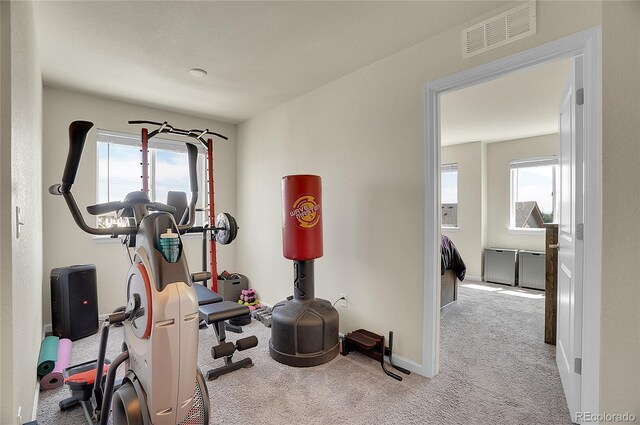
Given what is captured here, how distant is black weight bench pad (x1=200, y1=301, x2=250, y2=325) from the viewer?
233cm

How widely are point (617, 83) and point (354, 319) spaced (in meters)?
2.39

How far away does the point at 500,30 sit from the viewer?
6.23ft

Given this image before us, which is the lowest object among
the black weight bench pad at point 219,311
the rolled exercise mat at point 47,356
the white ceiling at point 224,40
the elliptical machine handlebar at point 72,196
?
the rolled exercise mat at point 47,356

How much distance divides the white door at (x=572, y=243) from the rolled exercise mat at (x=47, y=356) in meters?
3.45

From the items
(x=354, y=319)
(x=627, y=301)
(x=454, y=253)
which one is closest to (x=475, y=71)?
(x=627, y=301)

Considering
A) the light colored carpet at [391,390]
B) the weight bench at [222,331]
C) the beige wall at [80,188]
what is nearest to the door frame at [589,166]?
the light colored carpet at [391,390]

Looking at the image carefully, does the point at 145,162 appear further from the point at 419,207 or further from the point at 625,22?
the point at 625,22

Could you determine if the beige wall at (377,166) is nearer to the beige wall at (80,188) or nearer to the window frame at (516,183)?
the beige wall at (80,188)

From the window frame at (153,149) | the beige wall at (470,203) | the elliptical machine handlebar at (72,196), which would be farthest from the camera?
the beige wall at (470,203)

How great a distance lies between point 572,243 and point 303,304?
74.9 inches

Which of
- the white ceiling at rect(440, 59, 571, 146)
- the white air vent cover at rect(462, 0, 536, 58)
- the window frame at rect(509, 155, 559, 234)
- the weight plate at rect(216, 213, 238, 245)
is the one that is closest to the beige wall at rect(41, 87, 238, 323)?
the weight plate at rect(216, 213, 238, 245)

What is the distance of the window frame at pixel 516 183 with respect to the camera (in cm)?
510

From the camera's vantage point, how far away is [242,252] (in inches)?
174

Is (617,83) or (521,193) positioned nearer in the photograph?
(617,83)
